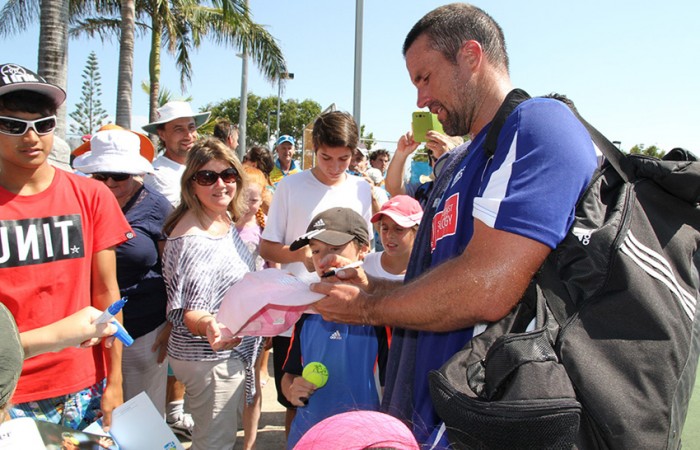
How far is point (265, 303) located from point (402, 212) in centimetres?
145

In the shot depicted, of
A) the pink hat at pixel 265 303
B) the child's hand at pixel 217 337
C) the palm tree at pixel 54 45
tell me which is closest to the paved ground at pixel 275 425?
the child's hand at pixel 217 337

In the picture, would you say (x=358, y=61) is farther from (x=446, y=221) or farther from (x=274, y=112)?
(x=274, y=112)

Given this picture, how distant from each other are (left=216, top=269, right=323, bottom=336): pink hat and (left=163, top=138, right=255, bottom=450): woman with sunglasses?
27.0 inches

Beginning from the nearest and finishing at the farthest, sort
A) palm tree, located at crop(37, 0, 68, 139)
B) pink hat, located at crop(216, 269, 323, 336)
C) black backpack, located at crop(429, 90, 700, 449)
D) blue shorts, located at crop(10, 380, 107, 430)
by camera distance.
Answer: black backpack, located at crop(429, 90, 700, 449), pink hat, located at crop(216, 269, 323, 336), blue shorts, located at crop(10, 380, 107, 430), palm tree, located at crop(37, 0, 68, 139)

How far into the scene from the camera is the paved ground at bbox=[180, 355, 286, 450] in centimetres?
415


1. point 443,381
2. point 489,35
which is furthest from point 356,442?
point 489,35

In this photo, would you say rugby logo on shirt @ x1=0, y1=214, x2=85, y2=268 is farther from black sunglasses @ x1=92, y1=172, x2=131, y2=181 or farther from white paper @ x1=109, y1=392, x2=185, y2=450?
black sunglasses @ x1=92, y1=172, x2=131, y2=181

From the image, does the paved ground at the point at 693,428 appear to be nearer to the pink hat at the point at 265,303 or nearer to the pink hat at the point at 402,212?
the pink hat at the point at 402,212

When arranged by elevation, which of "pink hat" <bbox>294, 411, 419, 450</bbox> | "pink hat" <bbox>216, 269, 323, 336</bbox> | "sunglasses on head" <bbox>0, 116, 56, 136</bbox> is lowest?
"pink hat" <bbox>216, 269, 323, 336</bbox>

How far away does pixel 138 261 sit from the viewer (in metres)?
2.96

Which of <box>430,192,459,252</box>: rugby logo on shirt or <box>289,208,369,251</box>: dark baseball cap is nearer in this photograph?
<box>430,192,459,252</box>: rugby logo on shirt

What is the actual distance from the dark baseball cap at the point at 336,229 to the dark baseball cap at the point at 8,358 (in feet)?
4.33

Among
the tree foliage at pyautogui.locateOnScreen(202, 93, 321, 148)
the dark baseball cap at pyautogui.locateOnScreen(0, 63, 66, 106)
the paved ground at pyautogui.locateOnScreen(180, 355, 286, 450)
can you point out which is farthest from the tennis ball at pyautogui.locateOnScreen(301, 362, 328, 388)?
the tree foliage at pyautogui.locateOnScreen(202, 93, 321, 148)

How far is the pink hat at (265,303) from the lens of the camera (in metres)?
2.04
